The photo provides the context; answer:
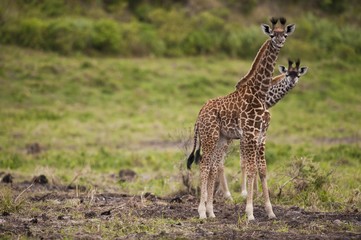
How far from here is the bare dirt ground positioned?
9.10m

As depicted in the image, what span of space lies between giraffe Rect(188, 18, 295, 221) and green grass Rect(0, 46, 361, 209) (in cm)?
279

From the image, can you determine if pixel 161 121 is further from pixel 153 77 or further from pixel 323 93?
pixel 323 93

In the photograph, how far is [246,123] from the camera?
1044cm

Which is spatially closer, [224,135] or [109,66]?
[224,135]

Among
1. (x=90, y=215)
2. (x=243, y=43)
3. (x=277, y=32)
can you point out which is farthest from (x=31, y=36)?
(x=277, y=32)

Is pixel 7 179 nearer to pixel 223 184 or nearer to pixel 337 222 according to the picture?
pixel 223 184

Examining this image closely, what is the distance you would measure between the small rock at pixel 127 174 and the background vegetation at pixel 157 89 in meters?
0.20

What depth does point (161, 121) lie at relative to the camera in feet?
77.4

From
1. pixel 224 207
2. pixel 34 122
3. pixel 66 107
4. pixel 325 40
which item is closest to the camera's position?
pixel 224 207

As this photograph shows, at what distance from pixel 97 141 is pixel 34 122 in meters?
2.91

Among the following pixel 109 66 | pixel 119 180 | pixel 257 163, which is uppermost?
pixel 109 66

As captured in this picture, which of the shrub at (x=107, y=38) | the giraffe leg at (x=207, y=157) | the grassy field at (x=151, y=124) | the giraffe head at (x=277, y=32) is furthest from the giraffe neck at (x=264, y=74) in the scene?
the shrub at (x=107, y=38)

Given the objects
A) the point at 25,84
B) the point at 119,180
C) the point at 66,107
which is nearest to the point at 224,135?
the point at 119,180

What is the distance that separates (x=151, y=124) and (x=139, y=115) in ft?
3.99
